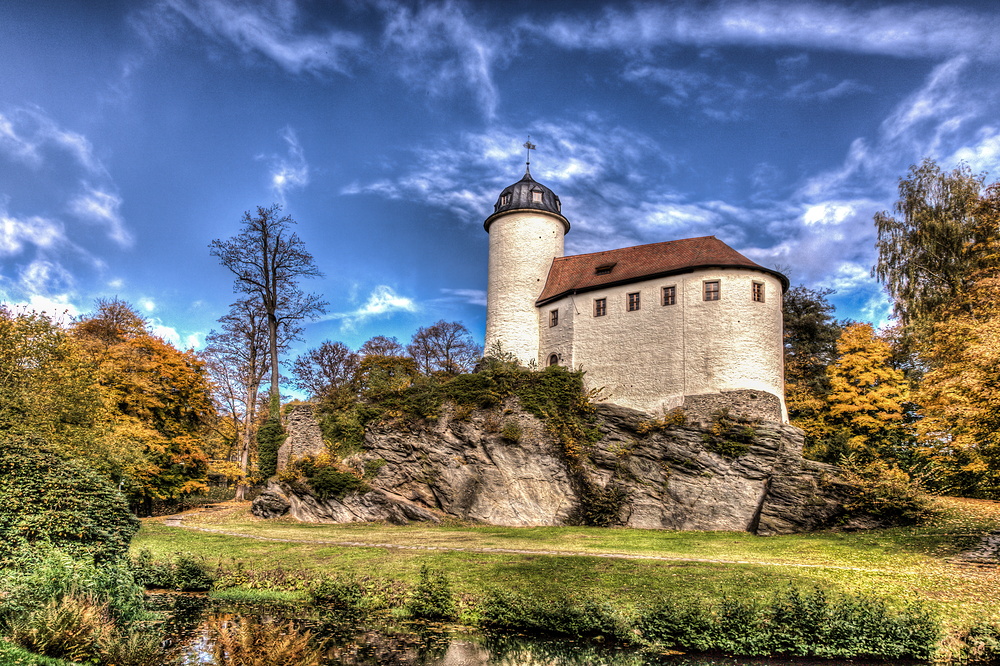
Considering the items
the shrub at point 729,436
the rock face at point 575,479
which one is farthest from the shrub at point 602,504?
the shrub at point 729,436

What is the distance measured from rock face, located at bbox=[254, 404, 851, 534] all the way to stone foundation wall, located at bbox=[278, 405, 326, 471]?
82.5 inches

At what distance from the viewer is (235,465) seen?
3438cm

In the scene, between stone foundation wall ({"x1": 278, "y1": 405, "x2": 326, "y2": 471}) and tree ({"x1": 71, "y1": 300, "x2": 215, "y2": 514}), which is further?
stone foundation wall ({"x1": 278, "y1": 405, "x2": 326, "y2": 471})

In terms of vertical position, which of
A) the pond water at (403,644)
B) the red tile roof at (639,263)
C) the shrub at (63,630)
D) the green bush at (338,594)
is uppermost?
the red tile roof at (639,263)

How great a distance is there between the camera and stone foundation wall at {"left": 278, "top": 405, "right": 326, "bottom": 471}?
100 ft

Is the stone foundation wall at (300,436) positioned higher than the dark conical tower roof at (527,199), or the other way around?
the dark conical tower roof at (527,199)

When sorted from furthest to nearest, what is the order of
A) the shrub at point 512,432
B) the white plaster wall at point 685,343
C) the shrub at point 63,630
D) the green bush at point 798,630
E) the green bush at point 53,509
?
the white plaster wall at point 685,343 → the shrub at point 512,432 → the green bush at point 798,630 → the green bush at point 53,509 → the shrub at point 63,630

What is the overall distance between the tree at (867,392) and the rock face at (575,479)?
4.32 metres

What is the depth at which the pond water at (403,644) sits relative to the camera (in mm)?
9641

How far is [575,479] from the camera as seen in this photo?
26797mm

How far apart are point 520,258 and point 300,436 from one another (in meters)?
14.4

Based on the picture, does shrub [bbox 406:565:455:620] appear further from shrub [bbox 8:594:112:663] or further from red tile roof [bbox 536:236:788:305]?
red tile roof [bbox 536:236:788:305]

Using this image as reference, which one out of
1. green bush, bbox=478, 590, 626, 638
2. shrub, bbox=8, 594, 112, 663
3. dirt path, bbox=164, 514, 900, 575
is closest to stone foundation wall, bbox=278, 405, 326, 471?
dirt path, bbox=164, 514, 900, 575

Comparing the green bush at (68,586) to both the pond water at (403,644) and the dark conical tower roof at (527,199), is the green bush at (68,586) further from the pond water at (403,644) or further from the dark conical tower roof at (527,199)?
the dark conical tower roof at (527,199)
